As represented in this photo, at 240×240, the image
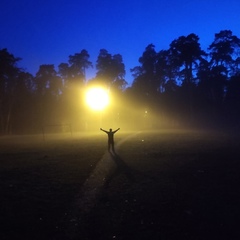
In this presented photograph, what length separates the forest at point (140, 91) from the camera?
58844mm

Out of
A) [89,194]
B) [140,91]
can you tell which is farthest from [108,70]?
[89,194]

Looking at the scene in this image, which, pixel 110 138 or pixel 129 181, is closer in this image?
pixel 129 181

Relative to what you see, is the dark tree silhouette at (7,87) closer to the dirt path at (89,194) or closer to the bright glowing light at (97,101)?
the bright glowing light at (97,101)

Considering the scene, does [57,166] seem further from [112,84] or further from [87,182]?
[112,84]

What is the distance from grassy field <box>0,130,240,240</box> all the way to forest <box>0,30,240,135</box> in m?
39.3

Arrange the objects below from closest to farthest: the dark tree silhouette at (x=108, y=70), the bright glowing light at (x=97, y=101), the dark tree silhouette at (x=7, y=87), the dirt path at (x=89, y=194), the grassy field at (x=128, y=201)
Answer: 1. the grassy field at (x=128, y=201)
2. the dirt path at (x=89, y=194)
3. the dark tree silhouette at (x=7, y=87)
4. the bright glowing light at (x=97, y=101)
5. the dark tree silhouette at (x=108, y=70)

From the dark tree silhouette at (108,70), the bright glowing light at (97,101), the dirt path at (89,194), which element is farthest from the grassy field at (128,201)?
the dark tree silhouette at (108,70)

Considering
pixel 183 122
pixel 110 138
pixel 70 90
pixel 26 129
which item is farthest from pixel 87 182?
pixel 70 90

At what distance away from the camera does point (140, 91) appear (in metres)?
72.7

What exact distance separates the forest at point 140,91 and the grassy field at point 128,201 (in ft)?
129

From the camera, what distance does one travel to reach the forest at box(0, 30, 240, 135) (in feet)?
193

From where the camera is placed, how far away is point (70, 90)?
75.8 m

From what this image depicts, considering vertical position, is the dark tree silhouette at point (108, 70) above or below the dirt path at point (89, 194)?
above

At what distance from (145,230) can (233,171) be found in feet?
25.6
